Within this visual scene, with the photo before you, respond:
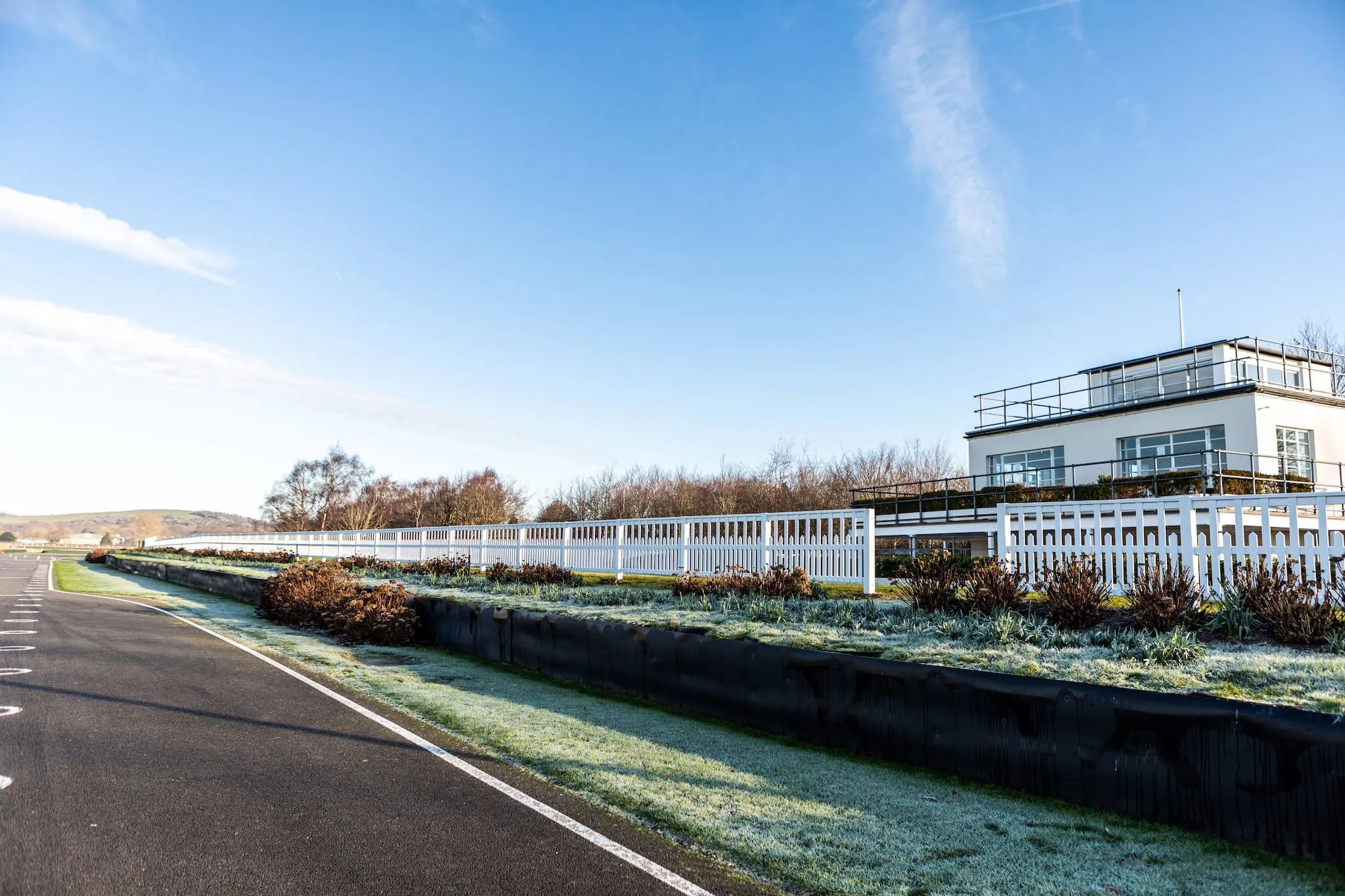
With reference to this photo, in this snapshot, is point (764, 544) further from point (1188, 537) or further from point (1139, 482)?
point (1139, 482)

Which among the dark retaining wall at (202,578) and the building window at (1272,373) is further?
the building window at (1272,373)

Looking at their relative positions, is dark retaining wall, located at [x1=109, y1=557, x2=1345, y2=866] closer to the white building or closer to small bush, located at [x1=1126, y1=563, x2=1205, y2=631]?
small bush, located at [x1=1126, y1=563, x2=1205, y2=631]

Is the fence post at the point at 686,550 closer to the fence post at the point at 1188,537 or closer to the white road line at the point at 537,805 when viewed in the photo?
the white road line at the point at 537,805

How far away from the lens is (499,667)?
10641mm

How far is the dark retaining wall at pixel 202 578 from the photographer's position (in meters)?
21.9

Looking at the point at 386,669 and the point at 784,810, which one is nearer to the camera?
the point at 784,810

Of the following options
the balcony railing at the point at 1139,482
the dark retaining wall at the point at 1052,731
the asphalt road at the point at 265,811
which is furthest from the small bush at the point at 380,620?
the balcony railing at the point at 1139,482

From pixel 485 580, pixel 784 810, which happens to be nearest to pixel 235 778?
pixel 784 810

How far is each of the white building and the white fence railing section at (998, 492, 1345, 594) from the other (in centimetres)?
1171

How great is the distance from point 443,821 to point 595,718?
9.49ft

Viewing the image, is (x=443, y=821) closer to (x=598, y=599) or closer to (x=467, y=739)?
(x=467, y=739)

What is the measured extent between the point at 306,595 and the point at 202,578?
1457cm

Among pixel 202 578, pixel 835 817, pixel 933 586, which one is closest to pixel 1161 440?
pixel 933 586

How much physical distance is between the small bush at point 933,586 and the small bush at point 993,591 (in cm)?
23
